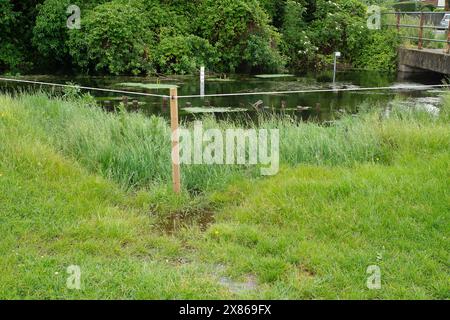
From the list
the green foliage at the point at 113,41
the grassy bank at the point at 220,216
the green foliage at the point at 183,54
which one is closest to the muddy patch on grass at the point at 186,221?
the grassy bank at the point at 220,216

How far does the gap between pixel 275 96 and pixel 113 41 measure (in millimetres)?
6094

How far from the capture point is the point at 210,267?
399 centimetres

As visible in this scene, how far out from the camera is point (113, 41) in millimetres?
17906

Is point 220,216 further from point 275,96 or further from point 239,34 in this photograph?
point 239,34

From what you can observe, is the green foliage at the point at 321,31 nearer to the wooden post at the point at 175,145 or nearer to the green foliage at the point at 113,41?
the green foliage at the point at 113,41

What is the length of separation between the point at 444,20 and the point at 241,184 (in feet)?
72.6

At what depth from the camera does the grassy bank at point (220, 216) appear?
370 centimetres

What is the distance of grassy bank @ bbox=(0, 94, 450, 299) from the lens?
3701mm

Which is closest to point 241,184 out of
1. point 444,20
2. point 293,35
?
point 293,35

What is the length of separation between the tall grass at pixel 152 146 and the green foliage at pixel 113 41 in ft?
35.6

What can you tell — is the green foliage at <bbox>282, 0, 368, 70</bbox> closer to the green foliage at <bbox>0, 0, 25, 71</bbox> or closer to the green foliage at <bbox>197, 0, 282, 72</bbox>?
the green foliage at <bbox>197, 0, 282, 72</bbox>

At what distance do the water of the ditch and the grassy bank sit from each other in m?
5.36
